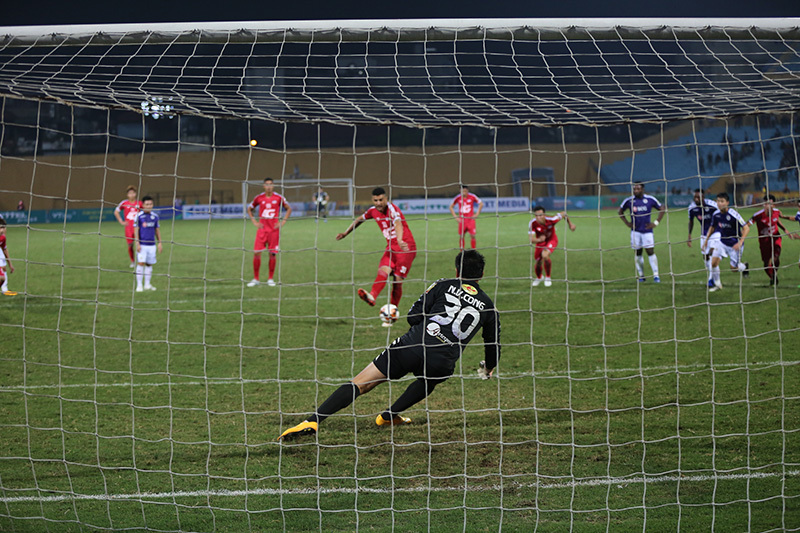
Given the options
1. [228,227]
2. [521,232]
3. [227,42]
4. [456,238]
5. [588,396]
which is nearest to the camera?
[227,42]

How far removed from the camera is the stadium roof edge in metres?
4.90

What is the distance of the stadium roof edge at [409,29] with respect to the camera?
4898 millimetres

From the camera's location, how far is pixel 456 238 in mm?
23109

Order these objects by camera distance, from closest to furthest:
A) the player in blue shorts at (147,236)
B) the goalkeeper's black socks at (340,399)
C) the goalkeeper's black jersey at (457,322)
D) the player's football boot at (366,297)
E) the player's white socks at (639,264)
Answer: the goalkeeper's black jersey at (457,322) < the goalkeeper's black socks at (340,399) < the player's football boot at (366,297) < the player's white socks at (639,264) < the player in blue shorts at (147,236)

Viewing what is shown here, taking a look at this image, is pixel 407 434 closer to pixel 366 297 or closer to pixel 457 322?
pixel 457 322

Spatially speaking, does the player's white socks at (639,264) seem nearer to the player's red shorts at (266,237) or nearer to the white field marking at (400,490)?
the player's red shorts at (266,237)

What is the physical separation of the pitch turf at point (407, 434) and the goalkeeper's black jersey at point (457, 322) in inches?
9.1

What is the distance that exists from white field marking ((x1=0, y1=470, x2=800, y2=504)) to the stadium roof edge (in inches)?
119

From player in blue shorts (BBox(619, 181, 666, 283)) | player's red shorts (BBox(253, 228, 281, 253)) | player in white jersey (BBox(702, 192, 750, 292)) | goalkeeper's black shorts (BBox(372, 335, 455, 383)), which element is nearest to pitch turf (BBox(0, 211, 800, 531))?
goalkeeper's black shorts (BBox(372, 335, 455, 383))

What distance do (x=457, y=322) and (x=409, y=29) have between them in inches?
82.6

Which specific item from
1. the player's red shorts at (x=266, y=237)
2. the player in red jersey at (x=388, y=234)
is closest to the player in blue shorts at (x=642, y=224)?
the player in red jersey at (x=388, y=234)

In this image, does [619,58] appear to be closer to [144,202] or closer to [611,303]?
[611,303]

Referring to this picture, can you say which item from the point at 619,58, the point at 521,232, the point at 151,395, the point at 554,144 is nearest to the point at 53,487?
the point at 151,395

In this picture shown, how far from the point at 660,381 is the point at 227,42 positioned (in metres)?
4.88
